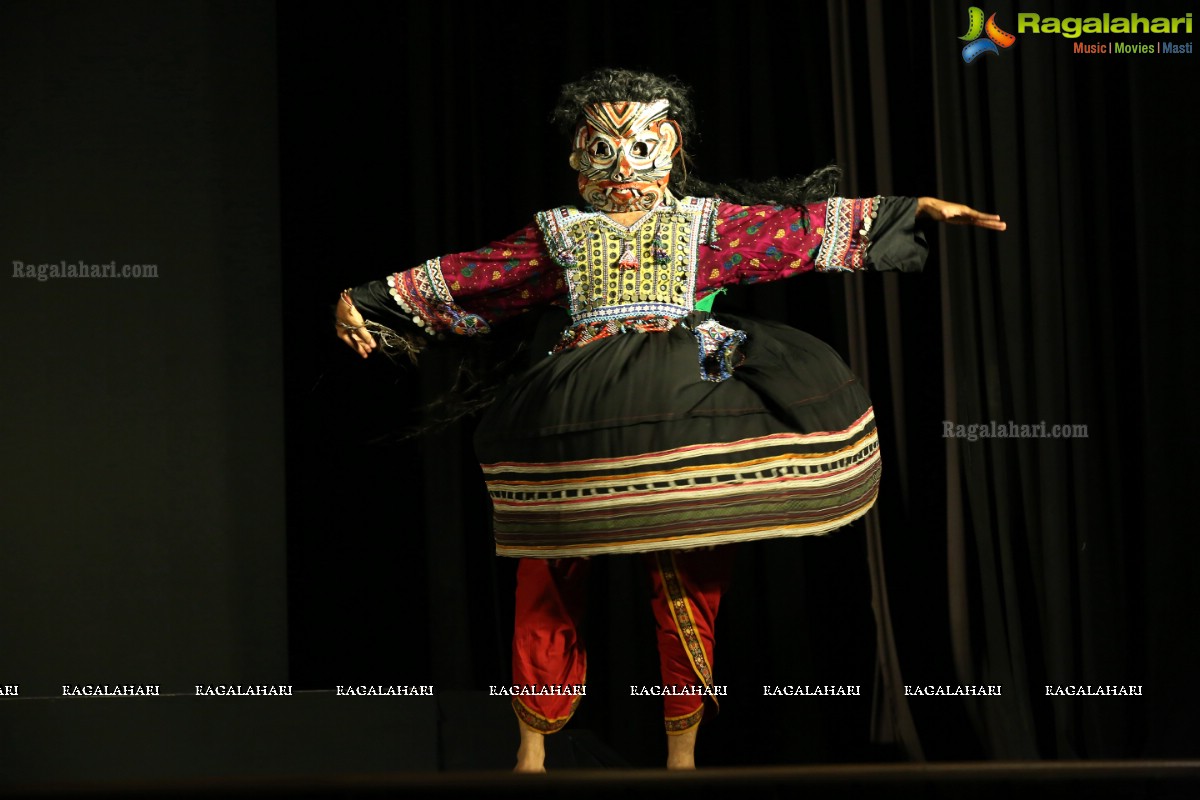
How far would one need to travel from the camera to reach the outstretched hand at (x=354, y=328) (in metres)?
2.50

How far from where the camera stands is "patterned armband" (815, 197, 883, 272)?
239 centimetres

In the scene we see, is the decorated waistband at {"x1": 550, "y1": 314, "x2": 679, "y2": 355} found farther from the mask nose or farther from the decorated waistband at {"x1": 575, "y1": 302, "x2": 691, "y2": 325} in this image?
the mask nose

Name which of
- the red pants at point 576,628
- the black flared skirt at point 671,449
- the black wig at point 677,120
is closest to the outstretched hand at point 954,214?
the black wig at point 677,120

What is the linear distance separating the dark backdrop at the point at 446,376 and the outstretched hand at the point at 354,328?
0.58m

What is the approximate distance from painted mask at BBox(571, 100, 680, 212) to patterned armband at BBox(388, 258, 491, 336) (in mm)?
323

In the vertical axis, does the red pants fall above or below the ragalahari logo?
below

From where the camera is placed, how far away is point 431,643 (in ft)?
10.1

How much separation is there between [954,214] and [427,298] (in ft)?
3.09

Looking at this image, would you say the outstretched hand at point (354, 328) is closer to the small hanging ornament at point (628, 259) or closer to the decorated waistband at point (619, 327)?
the decorated waistband at point (619, 327)

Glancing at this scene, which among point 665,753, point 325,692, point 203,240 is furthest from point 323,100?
point 665,753

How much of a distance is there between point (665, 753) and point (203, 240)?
61.3 inches

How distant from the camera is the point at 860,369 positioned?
299cm

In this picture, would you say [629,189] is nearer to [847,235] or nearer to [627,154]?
[627,154]

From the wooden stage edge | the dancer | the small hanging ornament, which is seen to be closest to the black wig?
the dancer
